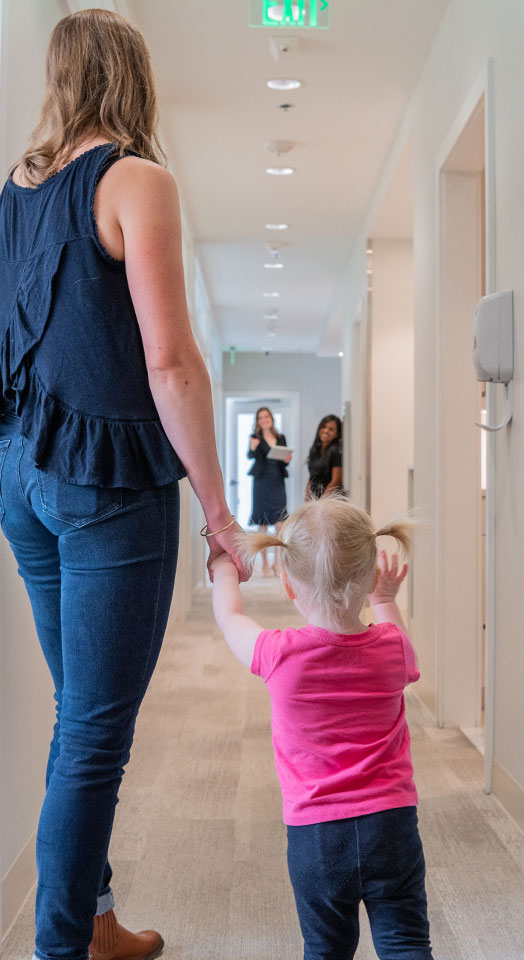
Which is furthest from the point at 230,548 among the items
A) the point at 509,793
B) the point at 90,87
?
the point at 509,793

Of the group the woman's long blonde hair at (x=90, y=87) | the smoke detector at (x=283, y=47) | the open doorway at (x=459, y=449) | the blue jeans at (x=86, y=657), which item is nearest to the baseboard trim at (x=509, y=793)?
the open doorway at (x=459, y=449)

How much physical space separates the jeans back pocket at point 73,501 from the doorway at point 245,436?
12.7 meters

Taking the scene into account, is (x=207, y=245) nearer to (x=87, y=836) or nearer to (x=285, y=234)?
(x=285, y=234)

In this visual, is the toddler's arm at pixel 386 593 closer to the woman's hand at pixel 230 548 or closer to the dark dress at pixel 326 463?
the woman's hand at pixel 230 548

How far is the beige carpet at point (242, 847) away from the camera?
5.66 ft

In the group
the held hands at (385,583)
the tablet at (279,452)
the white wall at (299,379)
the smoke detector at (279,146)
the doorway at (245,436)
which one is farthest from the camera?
the doorway at (245,436)

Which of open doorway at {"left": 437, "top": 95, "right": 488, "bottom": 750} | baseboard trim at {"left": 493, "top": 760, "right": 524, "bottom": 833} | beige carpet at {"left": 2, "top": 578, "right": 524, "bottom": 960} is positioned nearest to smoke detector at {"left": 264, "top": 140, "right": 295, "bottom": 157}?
open doorway at {"left": 437, "top": 95, "right": 488, "bottom": 750}

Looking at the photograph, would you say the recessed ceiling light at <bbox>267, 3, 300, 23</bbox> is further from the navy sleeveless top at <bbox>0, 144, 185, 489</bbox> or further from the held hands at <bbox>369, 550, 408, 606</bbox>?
the held hands at <bbox>369, 550, 408, 606</bbox>

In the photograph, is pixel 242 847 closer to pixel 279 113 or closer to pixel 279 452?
pixel 279 113

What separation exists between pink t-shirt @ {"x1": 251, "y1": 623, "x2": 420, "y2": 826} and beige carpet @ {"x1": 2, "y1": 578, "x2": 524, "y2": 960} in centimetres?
69

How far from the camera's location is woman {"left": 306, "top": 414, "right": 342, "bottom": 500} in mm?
8039

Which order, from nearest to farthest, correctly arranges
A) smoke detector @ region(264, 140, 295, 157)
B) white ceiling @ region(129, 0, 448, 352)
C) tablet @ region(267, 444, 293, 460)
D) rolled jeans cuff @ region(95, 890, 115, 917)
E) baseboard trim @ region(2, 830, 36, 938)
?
rolled jeans cuff @ region(95, 890, 115, 917), baseboard trim @ region(2, 830, 36, 938), white ceiling @ region(129, 0, 448, 352), smoke detector @ region(264, 140, 295, 157), tablet @ region(267, 444, 293, 460)

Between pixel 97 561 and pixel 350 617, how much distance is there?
330mm

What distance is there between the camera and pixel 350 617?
46.5 inches
